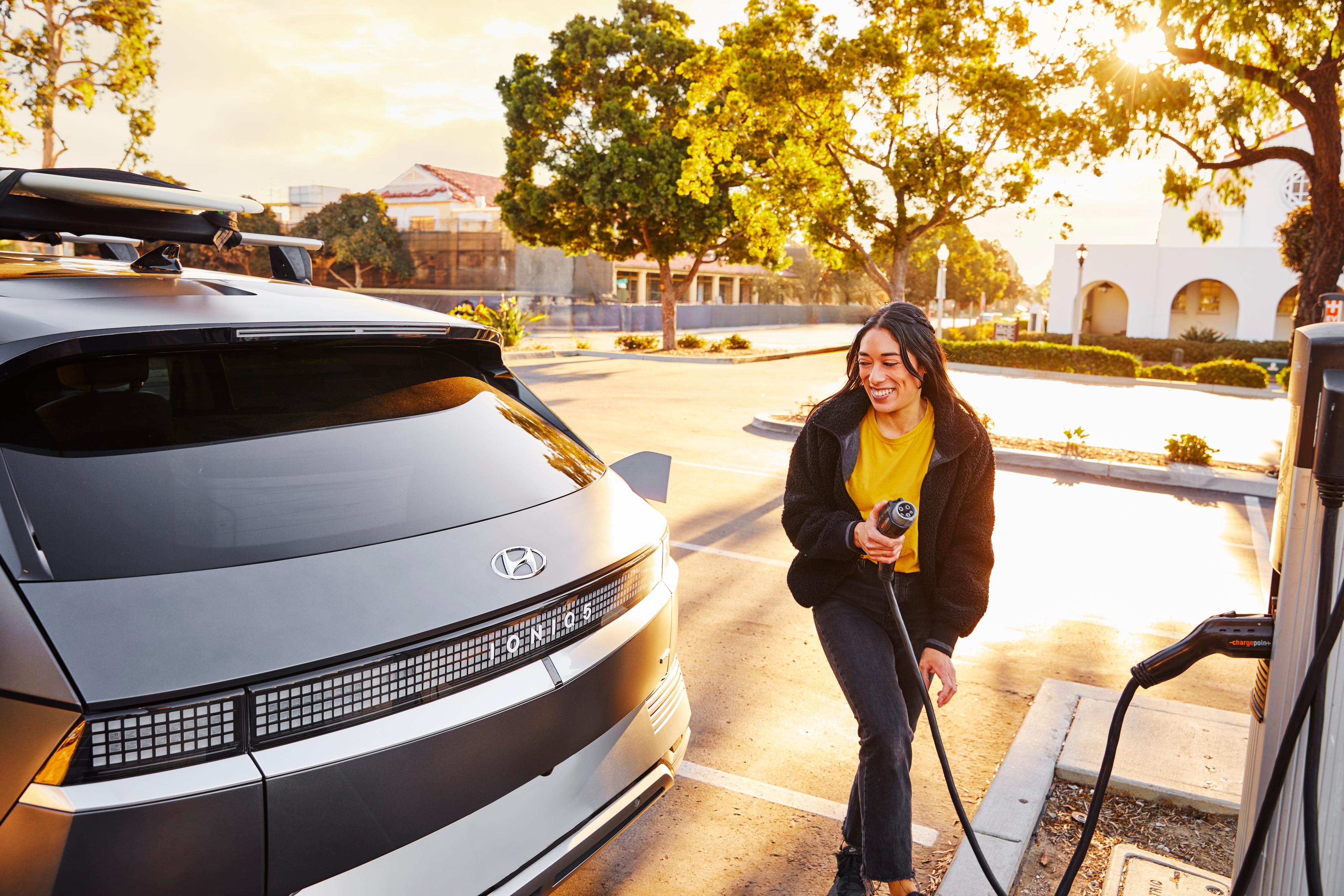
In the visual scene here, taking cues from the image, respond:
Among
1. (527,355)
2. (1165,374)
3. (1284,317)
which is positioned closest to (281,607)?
(527,355)

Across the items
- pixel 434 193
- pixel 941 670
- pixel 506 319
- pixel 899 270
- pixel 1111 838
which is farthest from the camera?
pixel 434 193

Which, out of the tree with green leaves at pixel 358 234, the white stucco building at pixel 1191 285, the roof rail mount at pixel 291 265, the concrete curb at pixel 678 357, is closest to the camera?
the roof rail mount at pixel 291 265

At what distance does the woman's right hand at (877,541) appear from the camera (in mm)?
2395

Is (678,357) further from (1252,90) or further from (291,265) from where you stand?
(291,265)

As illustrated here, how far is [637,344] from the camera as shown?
29.6m

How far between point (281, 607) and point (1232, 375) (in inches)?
1066

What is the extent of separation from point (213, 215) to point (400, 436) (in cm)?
119

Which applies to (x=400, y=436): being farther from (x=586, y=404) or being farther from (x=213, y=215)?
(x=586, y=404)

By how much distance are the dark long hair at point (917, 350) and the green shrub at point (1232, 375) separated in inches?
992

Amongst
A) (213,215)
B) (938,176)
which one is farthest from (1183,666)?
(938,176)

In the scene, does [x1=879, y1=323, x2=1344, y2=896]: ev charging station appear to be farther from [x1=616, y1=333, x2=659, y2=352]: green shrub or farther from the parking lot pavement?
[x1=616, y1=333, x2=659, y2=352]: green shrub

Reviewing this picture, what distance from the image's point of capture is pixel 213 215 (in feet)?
9.77

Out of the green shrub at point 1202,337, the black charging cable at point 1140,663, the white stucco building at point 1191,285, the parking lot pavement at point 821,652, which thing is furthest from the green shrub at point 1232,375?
the black charging cable at point 1140,663

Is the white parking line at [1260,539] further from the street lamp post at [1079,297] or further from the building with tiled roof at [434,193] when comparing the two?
the building with tiled roof at [434,193]
